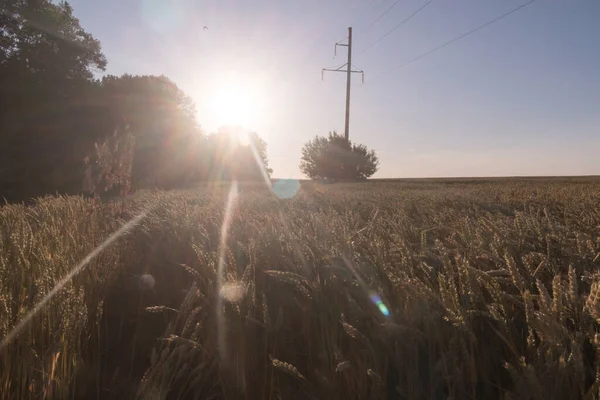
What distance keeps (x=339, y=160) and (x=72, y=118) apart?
17.7m

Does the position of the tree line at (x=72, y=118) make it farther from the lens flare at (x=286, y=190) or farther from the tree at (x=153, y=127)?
the lens flare at (x=286, y=190)

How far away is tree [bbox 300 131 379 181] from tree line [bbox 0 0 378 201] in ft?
0.27

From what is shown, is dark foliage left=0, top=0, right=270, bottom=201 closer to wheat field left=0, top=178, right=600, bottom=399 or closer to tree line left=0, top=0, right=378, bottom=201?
tree line left=0, top=0, right=378, bottom=201

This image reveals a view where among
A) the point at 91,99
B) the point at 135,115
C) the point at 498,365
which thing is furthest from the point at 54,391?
the point at 135,115

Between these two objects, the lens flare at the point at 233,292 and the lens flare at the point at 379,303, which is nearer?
the lens flare at the point at 379,303

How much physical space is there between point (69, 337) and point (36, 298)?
0.22 meters

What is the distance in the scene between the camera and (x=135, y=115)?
24812mm

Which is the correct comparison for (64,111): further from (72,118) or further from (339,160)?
(339,160)

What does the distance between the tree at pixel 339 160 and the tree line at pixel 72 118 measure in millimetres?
82

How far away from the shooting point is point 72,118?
1989 centimetres

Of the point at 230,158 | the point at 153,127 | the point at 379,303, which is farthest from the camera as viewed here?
the point at 230,158

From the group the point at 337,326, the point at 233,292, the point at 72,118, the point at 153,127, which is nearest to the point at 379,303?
the point at 337,326

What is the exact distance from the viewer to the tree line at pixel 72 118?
720 inches

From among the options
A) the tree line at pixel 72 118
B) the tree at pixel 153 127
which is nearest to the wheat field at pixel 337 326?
the tree line at pixel 72 118
